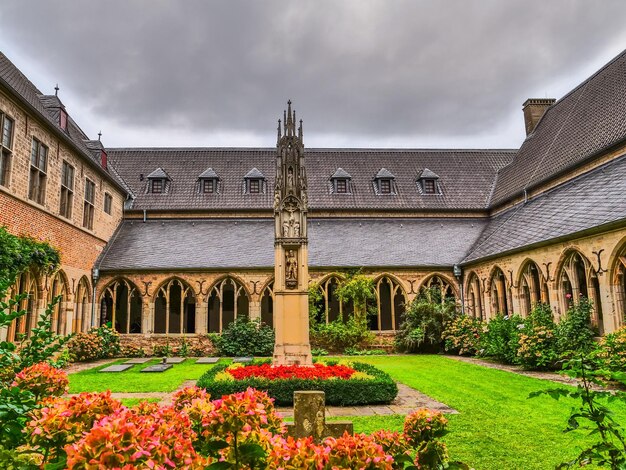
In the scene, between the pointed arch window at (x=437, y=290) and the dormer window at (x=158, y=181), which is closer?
the pointed arch window at (x=437, y=290)

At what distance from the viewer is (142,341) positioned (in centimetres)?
2023

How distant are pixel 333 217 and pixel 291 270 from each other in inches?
512

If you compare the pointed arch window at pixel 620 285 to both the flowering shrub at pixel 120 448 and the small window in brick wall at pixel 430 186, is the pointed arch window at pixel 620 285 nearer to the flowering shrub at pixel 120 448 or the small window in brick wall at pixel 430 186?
the flowering shrub at pixel 120 448

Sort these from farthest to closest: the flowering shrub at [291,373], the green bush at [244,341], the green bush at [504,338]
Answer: the green bush at [244,341] → the green bush at [504,338] → the flowering shrub at [291,373]

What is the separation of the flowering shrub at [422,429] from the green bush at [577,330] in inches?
470

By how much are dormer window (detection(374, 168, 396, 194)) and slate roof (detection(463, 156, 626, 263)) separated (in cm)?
652

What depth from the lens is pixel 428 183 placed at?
1055 inches

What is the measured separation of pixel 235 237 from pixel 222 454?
21.4 metres

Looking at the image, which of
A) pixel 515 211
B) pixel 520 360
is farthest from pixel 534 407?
pixel 515 211

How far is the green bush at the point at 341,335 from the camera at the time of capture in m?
20.4

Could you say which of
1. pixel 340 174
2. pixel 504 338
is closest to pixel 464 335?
pixel 504 338

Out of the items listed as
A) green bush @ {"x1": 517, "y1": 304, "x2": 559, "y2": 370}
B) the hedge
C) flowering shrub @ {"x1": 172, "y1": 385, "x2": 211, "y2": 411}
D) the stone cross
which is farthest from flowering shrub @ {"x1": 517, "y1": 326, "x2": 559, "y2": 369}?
flowering shrub @ {"x1": 172, "y1": 385, "x2": 211, "y2": 411}

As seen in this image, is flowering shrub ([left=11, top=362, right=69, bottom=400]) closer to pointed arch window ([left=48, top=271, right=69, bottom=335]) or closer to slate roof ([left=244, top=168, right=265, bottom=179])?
pointed arch window ([left=48, top=271, right=69, bottom=335])

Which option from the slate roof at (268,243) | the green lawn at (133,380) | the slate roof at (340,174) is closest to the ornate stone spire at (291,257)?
the green lawn at (133,380)
